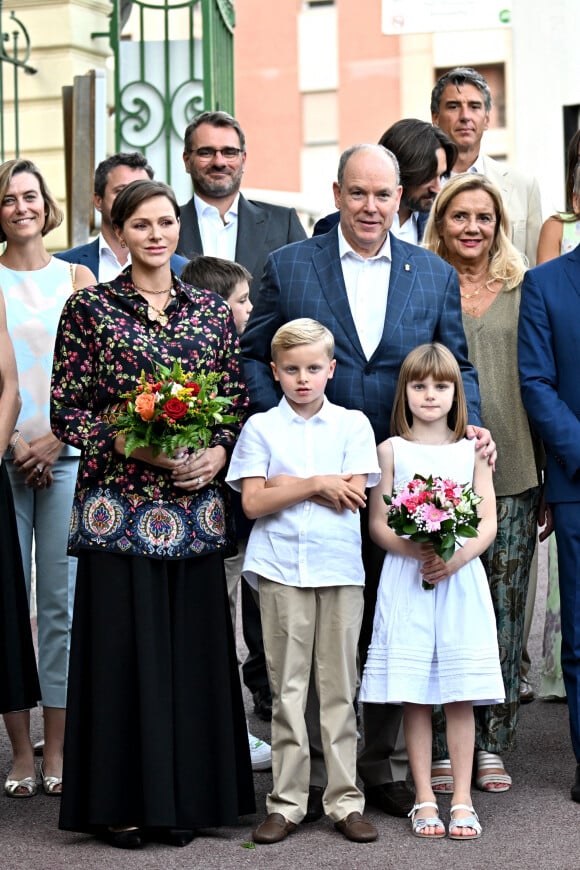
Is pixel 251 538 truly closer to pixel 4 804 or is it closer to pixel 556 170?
pixel 4 804

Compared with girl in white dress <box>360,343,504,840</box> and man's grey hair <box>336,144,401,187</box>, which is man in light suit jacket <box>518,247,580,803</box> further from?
man's grey hair <box>336,144,401,187</box>

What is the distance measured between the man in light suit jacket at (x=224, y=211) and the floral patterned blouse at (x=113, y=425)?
5.33 ft

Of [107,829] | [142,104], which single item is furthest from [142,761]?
[142,104]

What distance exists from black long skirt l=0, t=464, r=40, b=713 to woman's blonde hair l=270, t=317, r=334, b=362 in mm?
1186

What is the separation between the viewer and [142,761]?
5070 mm

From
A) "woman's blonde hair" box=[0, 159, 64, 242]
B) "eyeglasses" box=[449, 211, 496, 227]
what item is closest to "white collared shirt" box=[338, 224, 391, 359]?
"eyeglasses" box=[449, 211, 496, 227]

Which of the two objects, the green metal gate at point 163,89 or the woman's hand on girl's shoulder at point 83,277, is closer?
the woman's hand on girl's shoulder at point 83,277

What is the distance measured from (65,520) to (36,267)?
1.00 metres

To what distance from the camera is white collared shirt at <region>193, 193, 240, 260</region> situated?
703cm

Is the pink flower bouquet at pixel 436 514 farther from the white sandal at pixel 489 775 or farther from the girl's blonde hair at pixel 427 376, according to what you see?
the white sandal at pixel 489 775

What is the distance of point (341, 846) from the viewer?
508 cm

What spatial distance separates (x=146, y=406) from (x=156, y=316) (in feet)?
1.66

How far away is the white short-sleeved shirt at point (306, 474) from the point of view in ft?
17.1

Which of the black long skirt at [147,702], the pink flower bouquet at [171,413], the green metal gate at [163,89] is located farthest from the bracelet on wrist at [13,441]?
the green metal gate at [163,89]
